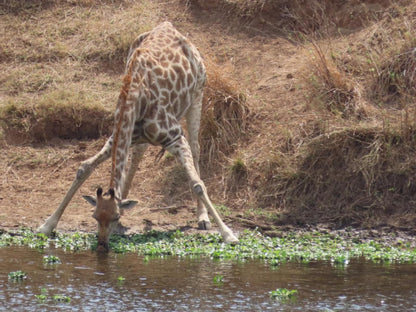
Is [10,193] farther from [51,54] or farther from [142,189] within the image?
[51,54]

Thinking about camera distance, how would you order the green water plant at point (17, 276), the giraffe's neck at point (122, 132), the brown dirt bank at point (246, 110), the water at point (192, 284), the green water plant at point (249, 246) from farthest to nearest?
the brown dirt bank at point (246, 110), the giraffe's neck at point (122, 132), the green water plant at point (249, 246), the green water plant at point (17, 276), the water at point (192, 284)

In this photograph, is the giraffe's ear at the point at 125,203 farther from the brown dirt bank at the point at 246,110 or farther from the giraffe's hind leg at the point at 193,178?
the brown dirt bank at the point at 246,110

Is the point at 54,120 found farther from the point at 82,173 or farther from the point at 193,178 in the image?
the point at 193,178

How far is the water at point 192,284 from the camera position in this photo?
20.9 feet

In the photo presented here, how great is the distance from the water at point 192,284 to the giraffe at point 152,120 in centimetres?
90

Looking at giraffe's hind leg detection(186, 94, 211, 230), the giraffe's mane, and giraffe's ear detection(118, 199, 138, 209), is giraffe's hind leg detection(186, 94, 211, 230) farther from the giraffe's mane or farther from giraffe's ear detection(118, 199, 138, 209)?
giraffe's ear detection(118, 199, 138, 209)

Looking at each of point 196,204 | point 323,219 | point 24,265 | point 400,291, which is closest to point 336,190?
point 323,219

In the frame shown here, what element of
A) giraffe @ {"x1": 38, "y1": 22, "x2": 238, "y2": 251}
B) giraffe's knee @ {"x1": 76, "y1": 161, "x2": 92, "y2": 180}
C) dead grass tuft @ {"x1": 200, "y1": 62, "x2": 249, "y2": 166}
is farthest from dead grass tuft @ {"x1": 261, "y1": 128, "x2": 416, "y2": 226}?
giraffe's knee @ {"x1": 76, "y1": 161, "x2": 92, "y2": 180}

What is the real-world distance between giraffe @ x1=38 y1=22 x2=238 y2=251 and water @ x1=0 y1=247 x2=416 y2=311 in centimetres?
90

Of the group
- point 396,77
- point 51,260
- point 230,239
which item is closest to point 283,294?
point 230,239

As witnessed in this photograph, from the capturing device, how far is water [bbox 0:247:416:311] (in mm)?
6375

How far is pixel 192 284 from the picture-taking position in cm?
706

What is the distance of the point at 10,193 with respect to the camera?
437 inches

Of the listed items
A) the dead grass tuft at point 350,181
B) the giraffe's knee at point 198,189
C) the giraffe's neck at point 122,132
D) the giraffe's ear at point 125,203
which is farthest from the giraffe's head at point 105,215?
the dead grass tuft at point 350,181
